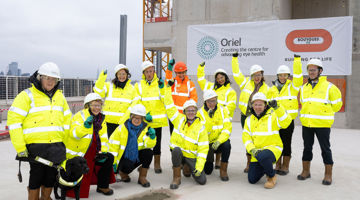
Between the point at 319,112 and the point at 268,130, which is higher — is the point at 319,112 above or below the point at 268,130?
above

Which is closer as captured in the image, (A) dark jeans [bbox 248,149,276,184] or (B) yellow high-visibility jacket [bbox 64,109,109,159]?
(B) yellow high-visibility jacket [bbox 64,109,109,159]

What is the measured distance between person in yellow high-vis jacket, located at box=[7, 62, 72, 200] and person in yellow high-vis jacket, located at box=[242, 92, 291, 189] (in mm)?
2567

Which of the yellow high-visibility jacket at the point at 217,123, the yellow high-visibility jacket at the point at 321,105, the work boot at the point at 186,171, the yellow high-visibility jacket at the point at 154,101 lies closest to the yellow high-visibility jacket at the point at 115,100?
the yellow high-visibility jacket at the point at 154,101

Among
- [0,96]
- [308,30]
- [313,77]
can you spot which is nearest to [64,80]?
[0,96]

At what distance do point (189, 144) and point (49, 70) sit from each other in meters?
2.14

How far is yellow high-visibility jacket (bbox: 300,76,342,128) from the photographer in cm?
452

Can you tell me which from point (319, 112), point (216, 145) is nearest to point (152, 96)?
point (216, 145)

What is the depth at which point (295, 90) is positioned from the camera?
16.5 feet

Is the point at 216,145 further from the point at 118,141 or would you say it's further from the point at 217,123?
the point at 118,141

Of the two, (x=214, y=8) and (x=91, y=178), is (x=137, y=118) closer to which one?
(x=91, y=178)

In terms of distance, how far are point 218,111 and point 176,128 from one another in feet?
2.37

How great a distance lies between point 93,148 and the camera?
397 cm

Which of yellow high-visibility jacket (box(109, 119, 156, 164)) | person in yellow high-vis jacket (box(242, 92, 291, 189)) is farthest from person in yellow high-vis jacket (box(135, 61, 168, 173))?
person in yellow high-vis jacket (box(242, 92, 291, 189))

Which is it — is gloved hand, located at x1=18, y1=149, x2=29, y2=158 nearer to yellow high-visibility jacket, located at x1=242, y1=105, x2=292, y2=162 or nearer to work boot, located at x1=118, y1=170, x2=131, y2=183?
work boot, located at x1=118, y1=170, x2=131, y2=183
